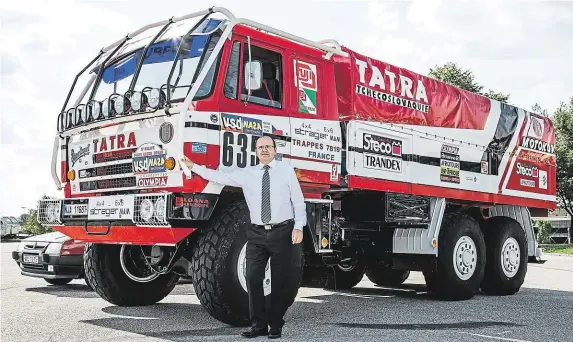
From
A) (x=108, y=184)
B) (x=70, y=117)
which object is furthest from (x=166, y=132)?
(x=70, y=117)

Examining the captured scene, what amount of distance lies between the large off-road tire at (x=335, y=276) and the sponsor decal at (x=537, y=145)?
359 centimetres

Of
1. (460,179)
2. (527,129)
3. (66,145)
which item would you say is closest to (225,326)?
(66,145)

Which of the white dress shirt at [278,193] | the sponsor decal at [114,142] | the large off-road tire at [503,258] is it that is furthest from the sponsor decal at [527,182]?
the sponsor decal at [114,142]

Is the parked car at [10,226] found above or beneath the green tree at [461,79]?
beneath

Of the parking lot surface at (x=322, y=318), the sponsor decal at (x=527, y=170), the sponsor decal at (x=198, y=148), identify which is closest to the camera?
the parking lot surface at (x=322, y=318)

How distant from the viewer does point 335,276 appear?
10.9m

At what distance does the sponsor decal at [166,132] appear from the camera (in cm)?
700

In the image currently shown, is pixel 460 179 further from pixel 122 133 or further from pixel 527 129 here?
pixel 122 133

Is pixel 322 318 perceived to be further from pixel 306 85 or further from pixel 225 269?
pixel 306 85

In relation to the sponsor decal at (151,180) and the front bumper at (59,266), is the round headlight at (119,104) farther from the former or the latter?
the front bumper at (59,266)

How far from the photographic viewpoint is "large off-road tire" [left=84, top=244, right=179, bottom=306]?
855cm

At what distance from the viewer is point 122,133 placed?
7531 mm

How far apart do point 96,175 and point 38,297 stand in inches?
123

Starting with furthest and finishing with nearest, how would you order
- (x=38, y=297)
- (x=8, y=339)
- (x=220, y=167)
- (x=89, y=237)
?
(x=38, y=297), (x=89, y=237), (x=220, y=167), (x=8, y=339)
